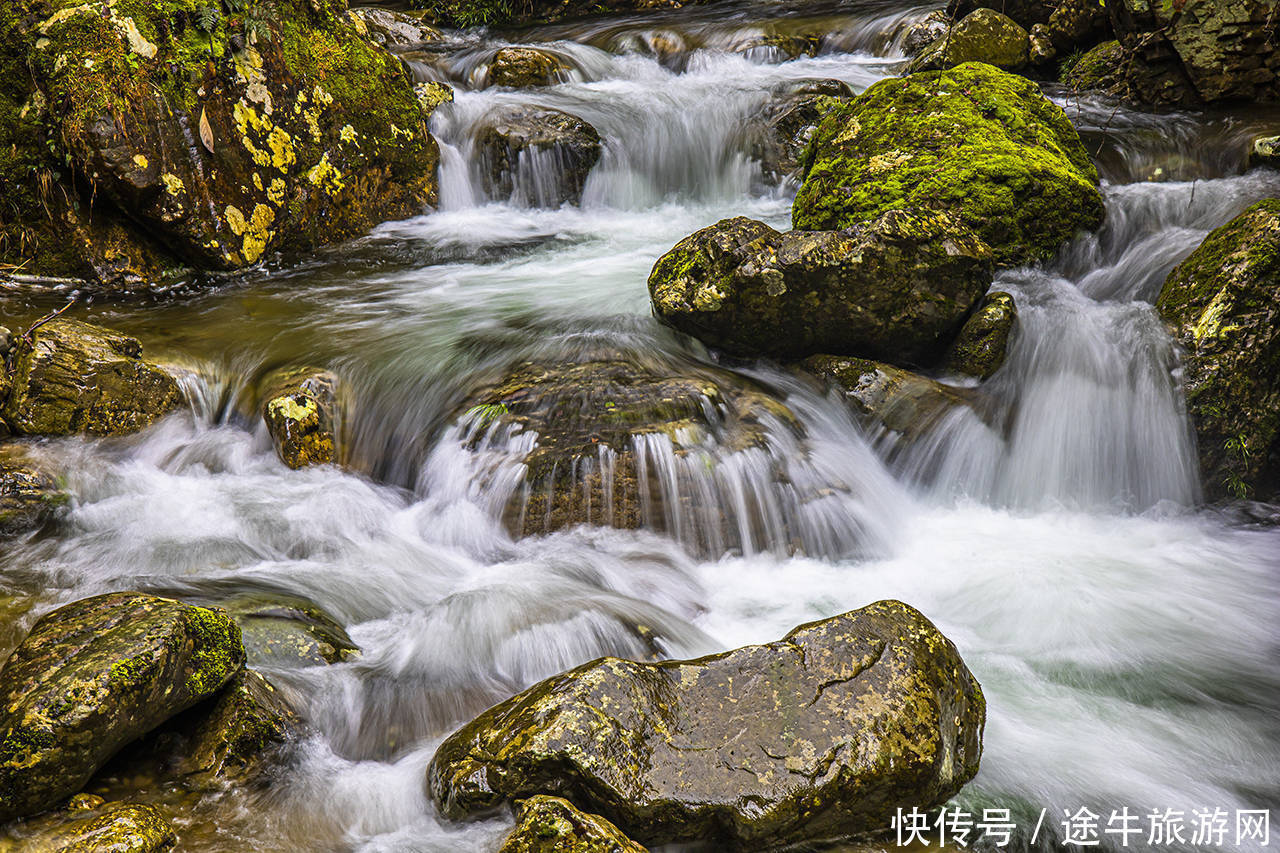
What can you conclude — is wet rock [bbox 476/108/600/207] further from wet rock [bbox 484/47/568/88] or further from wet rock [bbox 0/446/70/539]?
wet rock [bbox 0/446/70/539]

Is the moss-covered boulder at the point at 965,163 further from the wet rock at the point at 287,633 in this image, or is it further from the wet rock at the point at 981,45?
the wet rock at the point at 287,633

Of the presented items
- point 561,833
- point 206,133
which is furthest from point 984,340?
point 206,133

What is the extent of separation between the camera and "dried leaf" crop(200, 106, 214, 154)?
7039 mm

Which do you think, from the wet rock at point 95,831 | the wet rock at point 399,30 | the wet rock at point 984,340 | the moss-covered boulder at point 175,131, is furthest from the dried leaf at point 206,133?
the wet rock at point 984,340

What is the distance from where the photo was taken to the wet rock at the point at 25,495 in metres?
4.40

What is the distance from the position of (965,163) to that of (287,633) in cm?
575

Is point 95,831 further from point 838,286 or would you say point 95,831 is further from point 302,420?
point 838,286

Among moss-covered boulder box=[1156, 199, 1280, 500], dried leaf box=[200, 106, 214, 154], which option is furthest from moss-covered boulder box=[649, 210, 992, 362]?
dried leaf box=[200, 106, 214, 154]

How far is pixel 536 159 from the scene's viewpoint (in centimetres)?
955

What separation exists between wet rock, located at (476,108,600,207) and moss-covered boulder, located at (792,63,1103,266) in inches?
129

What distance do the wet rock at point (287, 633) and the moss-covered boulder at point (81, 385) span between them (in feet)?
7.05

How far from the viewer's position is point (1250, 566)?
15.9 ft

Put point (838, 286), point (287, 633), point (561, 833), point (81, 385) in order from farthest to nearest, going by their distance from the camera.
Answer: point (838, 286) → point (81, 385) → point (287, 633) → point (561, 833)

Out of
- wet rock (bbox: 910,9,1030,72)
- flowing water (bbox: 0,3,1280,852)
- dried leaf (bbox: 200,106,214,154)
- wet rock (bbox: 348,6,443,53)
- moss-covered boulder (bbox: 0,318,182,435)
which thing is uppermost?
wet rock (bbox: 348,6,443,53)
